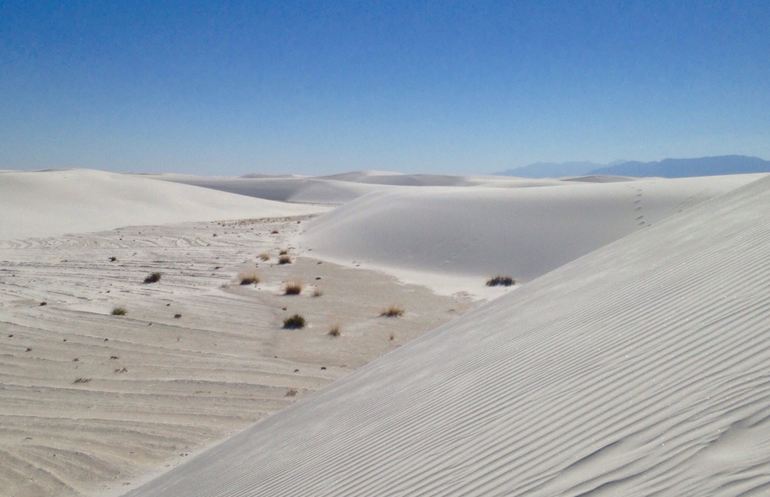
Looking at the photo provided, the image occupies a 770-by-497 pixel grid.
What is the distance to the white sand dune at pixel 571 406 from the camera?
262cm

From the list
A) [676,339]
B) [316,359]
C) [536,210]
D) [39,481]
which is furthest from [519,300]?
[536,210]

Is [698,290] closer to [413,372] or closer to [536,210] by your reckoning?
[413,372]

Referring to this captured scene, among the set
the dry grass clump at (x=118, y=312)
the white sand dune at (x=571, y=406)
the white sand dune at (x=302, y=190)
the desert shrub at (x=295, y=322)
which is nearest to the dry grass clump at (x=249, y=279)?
the dry grass clump at (x=118, y=312)

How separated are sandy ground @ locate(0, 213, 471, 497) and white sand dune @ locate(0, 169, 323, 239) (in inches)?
563

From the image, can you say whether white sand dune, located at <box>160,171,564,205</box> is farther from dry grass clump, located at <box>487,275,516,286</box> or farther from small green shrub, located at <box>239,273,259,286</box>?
small green shrub, located at <box>239,273,259,286</box>

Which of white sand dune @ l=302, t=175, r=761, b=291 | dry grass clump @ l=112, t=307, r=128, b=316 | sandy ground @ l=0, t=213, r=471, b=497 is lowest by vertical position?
sandy ground @ l=0, t=213, r=471, b=497

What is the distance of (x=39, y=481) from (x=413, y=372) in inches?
144

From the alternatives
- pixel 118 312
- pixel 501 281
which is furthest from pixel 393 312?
pixel 118 312

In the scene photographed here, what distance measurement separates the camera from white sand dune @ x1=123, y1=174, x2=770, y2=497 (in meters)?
2.62

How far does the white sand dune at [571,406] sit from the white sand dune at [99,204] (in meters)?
26.5

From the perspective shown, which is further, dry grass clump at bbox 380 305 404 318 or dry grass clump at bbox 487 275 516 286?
dry grass clump at bbox 487 275 516 286

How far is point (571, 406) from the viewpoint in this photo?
11.7 ft

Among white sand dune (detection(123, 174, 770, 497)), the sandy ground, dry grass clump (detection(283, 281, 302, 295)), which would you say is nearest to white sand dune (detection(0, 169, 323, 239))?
the sandy ground

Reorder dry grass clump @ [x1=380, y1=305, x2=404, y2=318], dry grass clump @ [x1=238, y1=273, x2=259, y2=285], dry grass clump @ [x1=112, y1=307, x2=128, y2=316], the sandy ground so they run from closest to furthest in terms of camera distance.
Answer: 1. the sandy ground
2. dry grass clump @ [x1=112, y1=307, x2=128, y2=316]
3. dry grass clump @ [x1=380, y1=305, x2=404, y2=318]
4. dry grass clump @ [x1=238, y1=273, x2=259, y2=285]
